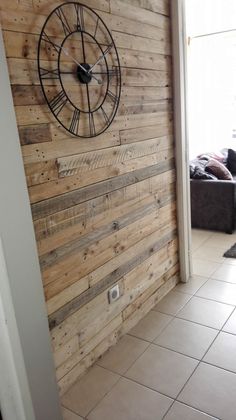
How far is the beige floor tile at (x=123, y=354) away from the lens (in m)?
1.98

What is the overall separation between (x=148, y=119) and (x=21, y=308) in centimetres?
146

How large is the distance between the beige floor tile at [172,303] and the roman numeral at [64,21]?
189 cm

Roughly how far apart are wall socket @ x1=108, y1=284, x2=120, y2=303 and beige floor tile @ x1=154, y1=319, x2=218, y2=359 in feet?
1.28

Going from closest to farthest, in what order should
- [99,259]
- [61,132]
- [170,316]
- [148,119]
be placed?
[61,132], [99,259], [148,119], [170,316]

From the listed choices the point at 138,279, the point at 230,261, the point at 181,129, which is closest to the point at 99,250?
the point at 138,279

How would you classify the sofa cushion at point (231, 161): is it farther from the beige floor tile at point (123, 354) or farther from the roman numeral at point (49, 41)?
the roman numeral at point (49, 41)

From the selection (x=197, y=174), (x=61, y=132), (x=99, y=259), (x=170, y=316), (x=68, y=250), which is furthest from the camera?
(x=197, y=174)

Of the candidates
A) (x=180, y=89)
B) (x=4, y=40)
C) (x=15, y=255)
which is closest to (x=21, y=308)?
(x=15, y=255)

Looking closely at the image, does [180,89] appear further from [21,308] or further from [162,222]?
[21,308]

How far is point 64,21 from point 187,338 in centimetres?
191

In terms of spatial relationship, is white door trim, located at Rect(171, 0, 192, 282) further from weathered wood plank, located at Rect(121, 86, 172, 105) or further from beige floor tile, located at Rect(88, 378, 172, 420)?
beige floor tile, located at Rect(88, 378, 172, 420)

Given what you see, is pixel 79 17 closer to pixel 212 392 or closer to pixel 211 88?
pixel 212 392

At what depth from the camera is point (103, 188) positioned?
1.91 m

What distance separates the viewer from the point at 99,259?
1941 mm
